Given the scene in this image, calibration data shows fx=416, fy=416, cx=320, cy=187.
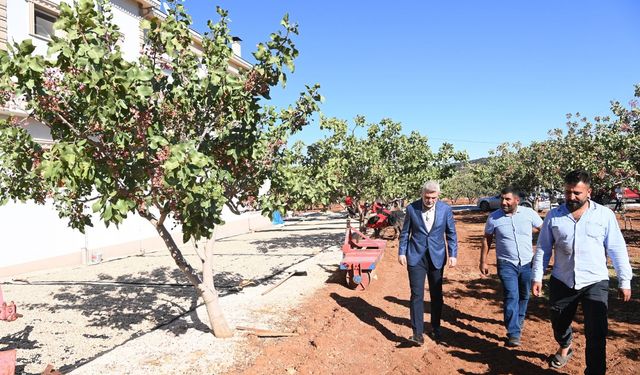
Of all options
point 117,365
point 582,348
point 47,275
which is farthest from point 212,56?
point 47,275

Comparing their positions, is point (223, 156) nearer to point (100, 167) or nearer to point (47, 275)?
point (100, 167)

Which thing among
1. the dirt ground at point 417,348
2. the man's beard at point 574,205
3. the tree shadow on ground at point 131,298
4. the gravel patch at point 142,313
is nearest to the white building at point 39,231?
the gravel patch at point 142,313

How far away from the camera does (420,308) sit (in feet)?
15.9

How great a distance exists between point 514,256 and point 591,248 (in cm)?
120

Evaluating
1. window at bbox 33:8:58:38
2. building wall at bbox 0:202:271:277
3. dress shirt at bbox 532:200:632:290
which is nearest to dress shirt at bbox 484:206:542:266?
dress shirt at bbox 532:200:632:290

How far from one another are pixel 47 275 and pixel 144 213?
27.5 feet

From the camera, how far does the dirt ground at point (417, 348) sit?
4.34 m

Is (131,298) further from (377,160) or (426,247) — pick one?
(377,160)

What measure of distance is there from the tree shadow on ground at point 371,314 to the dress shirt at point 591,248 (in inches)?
85.5

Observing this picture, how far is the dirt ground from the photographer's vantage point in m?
4.34

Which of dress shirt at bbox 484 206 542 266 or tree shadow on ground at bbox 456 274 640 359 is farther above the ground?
dress shirt at bbox 484 206 542 266

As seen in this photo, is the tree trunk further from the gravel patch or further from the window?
the window

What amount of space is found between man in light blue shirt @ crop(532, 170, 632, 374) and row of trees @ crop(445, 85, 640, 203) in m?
9.11

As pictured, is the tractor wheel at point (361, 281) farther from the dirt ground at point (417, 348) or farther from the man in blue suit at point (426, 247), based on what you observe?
the man in blue suit at point (426, 247)
